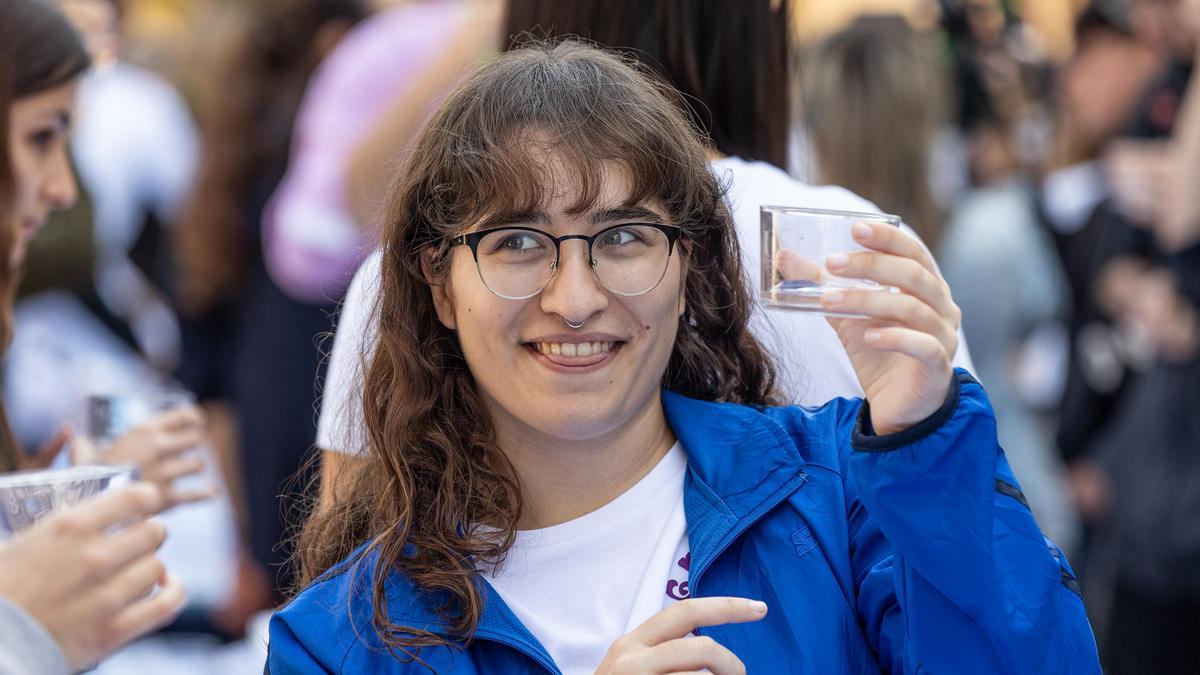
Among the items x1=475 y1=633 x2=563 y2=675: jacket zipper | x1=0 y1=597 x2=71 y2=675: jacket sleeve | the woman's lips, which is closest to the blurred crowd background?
the woman's lips

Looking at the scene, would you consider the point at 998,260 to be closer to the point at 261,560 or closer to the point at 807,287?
the point at 261,560

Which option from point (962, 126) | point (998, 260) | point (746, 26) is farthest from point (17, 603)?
point (962, 126)

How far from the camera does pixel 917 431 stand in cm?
175

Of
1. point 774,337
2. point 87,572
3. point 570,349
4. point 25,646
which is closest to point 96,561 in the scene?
point 87,572

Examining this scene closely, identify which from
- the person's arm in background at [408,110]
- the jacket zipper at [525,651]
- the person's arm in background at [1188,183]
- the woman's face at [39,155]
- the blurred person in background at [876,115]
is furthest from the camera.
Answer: the blurred person in background at [876,115]

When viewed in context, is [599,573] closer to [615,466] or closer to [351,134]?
[615,466]

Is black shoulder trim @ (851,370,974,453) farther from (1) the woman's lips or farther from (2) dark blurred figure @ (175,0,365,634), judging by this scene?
(2) dark blurred figure @ (175,0,365,634)

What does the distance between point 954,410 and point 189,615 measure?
3.79 meters

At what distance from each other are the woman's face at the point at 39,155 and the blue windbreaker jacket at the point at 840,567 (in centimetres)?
113

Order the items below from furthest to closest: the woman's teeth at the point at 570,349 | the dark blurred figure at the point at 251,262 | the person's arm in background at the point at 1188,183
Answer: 1. the dark blurred figure at the point at 251,262
2. the person's arm in background at the point at 1188,183
3. the woman's teeth at the point at 570,349

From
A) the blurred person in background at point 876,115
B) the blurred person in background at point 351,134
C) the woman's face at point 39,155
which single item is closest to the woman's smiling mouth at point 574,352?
the woman's face at point 39,155

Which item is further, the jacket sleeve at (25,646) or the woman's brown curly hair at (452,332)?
the woman's brown curly hair at (452,332)

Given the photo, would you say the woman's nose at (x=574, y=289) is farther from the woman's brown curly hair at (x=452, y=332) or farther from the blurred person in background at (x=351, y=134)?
the blurred person in background at (x=351, y=134)

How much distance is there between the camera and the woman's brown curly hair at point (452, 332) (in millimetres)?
2018
